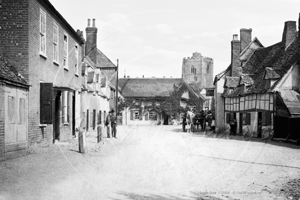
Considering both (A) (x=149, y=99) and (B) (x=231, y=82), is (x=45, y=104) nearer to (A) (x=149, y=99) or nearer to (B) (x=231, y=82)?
(B) (x=231, y=82)

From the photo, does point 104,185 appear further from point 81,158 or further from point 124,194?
point 81,158

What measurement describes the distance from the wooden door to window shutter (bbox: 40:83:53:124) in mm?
1575

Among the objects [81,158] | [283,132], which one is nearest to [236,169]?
[81,158]

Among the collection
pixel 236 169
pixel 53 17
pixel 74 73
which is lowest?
pixel 236 169

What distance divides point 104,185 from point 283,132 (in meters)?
18.2

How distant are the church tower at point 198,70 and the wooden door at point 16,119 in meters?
91.0

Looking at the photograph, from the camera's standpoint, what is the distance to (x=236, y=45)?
3562cm

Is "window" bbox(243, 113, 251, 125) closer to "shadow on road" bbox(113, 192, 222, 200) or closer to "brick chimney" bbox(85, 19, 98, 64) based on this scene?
"brick chimney" bbox(85, 19, 98, 64)

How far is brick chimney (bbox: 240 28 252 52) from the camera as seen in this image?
129 feet

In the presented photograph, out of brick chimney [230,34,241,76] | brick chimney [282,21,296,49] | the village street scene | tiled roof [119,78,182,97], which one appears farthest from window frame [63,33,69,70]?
tiled roof [119,78,182,97]

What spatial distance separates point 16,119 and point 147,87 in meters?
56.1

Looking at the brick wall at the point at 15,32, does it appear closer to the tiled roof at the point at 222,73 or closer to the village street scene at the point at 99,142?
the village street scene at the point at 99,142

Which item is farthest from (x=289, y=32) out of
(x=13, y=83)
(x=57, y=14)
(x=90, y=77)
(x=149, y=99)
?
(x=149, y=99)

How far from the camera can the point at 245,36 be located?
3988 centimetres
